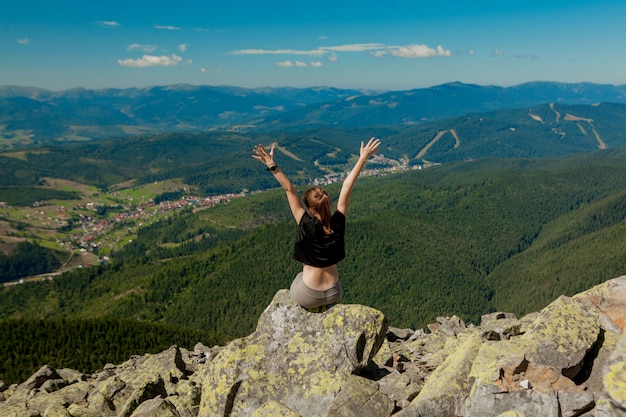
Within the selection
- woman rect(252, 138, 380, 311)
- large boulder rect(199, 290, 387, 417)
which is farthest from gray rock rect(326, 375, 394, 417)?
woman rect(252, 138, 380, 311)

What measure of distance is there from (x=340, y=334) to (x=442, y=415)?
5269mm

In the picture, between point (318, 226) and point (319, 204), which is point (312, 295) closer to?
point (318, 226)

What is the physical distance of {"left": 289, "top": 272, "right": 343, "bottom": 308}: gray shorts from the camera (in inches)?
693

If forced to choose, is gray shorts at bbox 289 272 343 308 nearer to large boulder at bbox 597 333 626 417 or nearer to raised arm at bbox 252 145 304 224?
raised arm at bbox 252 145 304 224

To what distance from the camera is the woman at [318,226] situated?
1527cm

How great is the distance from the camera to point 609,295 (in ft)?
70.1

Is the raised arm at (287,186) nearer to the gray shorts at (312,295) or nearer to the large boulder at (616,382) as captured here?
the gray shorts at (312,295)

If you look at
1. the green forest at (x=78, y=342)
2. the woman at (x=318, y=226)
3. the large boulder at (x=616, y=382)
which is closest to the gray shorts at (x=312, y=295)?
the woman at (x=318, y=226)

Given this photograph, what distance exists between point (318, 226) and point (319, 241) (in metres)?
0.61

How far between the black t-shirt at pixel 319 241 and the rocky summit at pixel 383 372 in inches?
159

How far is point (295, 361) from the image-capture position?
18.4 meters

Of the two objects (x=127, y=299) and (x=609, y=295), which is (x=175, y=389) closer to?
(x=609, y=295)

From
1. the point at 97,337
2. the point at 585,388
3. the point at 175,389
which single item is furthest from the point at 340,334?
the point at 97,337

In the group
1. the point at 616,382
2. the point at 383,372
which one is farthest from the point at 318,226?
the point at 616,382
